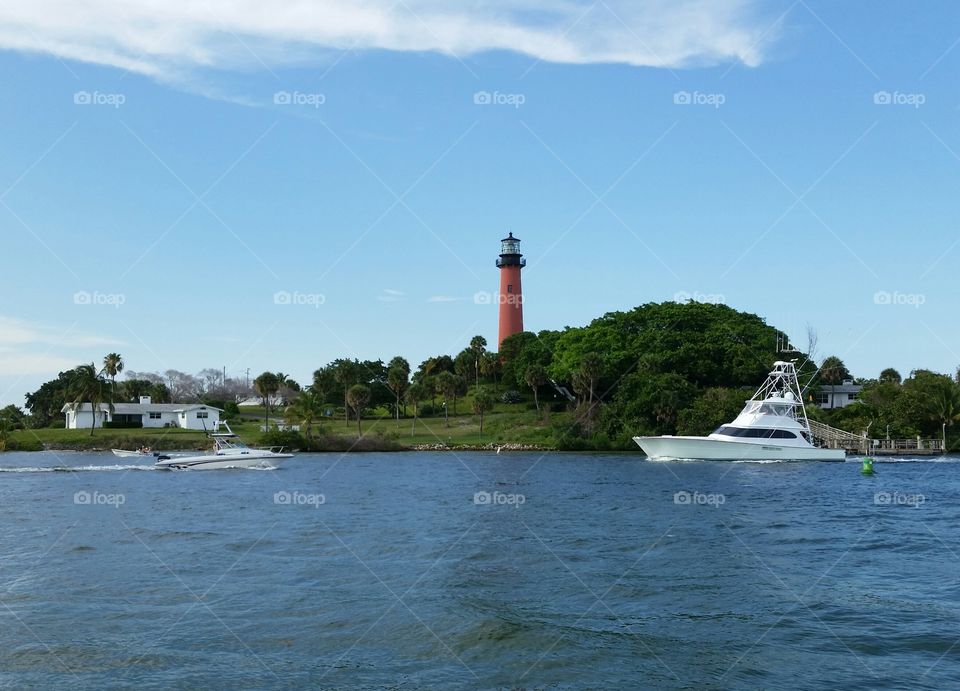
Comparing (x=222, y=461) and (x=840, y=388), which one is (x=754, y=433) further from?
(x=840, y=388)

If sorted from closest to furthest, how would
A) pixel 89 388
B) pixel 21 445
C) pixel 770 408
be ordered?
pixel 770 408
pixel 21 445
pixel 89 388

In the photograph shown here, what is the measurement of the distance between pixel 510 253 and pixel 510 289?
5.37 m

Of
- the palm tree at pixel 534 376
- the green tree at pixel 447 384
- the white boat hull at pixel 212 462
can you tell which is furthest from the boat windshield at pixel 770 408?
the green tree at pixel 447 384

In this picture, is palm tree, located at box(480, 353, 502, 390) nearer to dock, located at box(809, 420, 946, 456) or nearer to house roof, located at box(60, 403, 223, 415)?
house roof, located at box(60, 403, 223, 415)

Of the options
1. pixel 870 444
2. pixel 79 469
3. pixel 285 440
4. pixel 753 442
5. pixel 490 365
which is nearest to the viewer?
pixel 79 469

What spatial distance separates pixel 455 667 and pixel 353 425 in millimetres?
89668

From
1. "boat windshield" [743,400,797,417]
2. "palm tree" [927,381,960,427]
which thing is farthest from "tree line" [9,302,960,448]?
"boat windshield" [743,400,797,417]

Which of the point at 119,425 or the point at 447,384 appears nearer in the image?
the point at 447,384

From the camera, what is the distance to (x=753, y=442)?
70.2 metres

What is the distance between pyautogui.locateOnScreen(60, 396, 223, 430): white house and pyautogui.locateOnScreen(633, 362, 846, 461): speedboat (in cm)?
6230

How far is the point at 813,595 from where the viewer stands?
21.3 m

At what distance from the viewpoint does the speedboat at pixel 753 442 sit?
230 feet

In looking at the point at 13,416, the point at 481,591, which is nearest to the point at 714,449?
the point at 481,591

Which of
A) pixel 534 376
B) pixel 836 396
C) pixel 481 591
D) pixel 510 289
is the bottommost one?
pixel 481 591
